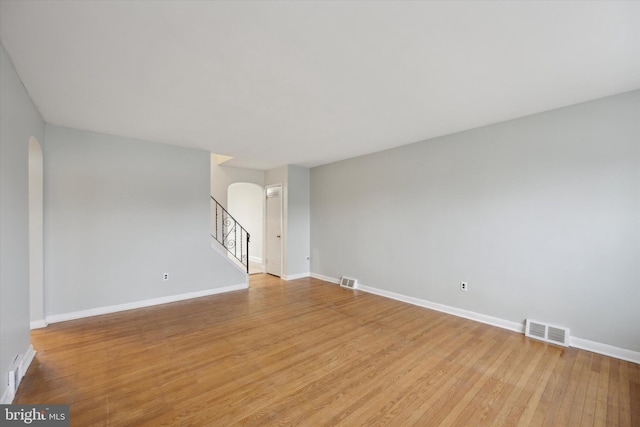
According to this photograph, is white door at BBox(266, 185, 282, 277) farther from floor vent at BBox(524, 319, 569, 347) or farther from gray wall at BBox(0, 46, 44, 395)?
floor vent at BBox(524, 319, 569, 347)

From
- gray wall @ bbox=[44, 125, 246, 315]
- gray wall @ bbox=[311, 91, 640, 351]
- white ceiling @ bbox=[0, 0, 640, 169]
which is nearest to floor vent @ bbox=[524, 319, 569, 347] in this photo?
gray wall @ bbox=[311, 91, 640, 351]

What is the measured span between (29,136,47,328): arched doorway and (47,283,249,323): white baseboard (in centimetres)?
19

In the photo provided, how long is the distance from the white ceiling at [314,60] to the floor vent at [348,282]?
3.15 meters

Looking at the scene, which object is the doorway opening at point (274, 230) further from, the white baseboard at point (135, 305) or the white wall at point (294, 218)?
the white baseboard at point (135, 305)

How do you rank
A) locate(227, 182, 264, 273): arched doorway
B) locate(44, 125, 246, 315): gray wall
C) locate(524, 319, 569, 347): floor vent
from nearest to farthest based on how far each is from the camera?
locate(524, 319, 569, 347): floor vent → locate(44, 125, 246, 315): gray wall → locate(227, 182, 264, 273): arched doorway

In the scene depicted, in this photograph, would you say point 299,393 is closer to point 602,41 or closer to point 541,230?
point 541,230

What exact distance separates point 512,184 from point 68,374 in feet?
16.9

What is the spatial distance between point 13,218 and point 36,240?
1780mm

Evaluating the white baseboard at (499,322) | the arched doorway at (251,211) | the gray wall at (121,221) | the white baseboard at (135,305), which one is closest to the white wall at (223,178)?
the gray wall at (121,221)

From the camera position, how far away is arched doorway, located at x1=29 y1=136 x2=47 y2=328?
3.32m

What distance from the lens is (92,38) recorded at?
1.82 m

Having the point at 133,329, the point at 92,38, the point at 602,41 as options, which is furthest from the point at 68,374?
the point at 602,41

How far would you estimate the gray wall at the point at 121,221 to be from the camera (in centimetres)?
355

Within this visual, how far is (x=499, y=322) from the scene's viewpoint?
3.43 m
